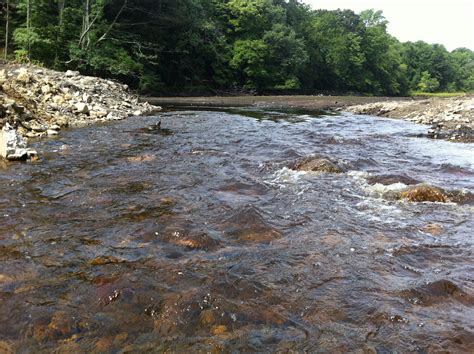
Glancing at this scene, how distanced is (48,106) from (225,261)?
12.1 m

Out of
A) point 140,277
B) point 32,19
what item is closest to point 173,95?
point 32,19

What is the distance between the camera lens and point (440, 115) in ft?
67.5

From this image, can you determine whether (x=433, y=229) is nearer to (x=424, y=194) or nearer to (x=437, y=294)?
(x=424, y=194)

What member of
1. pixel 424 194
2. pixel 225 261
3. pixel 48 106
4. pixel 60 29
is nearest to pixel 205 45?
pixel 60 29

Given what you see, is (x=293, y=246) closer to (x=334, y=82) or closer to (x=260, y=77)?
(x=260, y=77)

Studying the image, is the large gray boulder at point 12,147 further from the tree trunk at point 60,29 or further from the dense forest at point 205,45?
Answer: the tree trunk at point 60,29

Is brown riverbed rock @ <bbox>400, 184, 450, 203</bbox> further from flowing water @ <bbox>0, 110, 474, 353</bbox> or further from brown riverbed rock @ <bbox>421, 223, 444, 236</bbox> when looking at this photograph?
brown riverbed rock @ <bbox>421, 223, 444, 236</bbox>

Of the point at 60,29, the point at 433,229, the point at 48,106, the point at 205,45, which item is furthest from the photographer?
the point at 205,45

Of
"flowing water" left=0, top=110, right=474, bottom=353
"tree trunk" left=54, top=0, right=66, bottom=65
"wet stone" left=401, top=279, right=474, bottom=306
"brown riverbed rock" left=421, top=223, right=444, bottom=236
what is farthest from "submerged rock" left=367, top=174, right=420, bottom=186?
"tree trunk" left=54, top=0, right=66, bottom=65

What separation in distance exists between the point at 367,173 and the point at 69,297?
250 inches

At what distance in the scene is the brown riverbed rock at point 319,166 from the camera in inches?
324

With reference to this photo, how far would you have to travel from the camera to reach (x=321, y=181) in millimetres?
7449

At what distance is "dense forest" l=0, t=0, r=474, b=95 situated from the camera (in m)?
31.4

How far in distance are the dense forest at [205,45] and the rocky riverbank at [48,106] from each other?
12588mm
